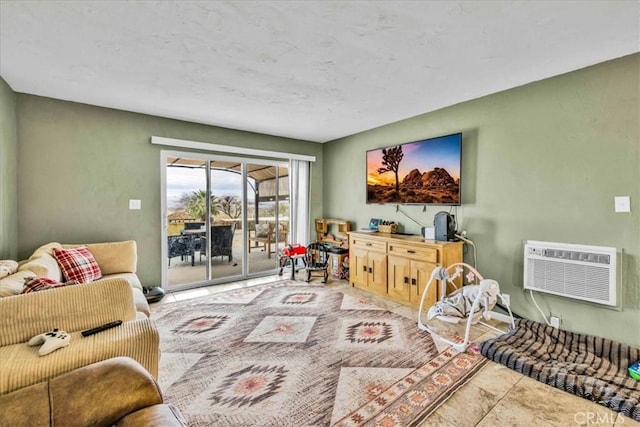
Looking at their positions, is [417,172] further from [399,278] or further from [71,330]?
[71,330]

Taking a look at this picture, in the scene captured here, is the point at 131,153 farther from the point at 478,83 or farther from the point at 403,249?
the point at 478,83

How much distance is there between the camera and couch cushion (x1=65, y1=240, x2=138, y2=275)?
3.22 meters

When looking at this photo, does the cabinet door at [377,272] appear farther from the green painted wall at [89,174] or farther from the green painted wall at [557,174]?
the green painted wall at [89,174]

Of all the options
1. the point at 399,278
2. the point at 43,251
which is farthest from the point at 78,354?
the point at 399,278

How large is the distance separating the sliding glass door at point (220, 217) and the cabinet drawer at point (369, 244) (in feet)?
5.14

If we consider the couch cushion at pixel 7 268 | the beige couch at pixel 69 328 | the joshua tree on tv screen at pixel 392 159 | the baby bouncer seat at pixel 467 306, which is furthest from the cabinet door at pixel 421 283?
the couch cushion at pixel 7 268

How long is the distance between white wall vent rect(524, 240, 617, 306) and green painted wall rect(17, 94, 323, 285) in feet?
14.6

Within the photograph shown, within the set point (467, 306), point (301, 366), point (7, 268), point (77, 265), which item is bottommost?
point (301, 366)

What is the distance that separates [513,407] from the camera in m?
1.79

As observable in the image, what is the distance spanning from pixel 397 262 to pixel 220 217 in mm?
2762

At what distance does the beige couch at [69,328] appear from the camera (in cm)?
122

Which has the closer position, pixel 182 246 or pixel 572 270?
pixel 572 270

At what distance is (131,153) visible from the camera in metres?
3.74

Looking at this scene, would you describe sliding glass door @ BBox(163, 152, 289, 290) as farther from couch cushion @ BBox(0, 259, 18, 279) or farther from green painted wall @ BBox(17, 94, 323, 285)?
couch cushion @ BBox(0, 259, 18, 279)
